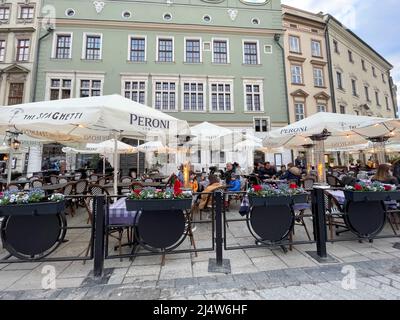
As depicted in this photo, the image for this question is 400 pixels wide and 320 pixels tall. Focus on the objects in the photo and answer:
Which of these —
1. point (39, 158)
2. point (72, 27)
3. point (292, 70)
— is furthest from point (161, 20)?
point (39, 158)

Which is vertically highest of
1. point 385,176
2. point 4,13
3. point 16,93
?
point 4,13

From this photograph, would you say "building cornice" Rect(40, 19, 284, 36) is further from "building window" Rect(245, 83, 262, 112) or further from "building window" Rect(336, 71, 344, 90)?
"building window" Rect(336, 71, 344, 90)

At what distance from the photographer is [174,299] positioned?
2.48 metres

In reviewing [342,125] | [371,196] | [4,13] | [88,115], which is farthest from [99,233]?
[4,13]

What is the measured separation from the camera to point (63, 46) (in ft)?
58.3

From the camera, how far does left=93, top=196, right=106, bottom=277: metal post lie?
300cm

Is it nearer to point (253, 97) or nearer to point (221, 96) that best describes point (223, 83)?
point (221, 96)

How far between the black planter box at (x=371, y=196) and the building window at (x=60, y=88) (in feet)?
65.9

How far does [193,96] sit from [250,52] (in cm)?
703

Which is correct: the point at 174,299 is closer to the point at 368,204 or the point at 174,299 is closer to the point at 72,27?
the point at 368,204

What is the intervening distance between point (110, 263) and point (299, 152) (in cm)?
1959

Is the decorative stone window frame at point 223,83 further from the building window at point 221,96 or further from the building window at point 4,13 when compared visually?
the building window at point 4,13

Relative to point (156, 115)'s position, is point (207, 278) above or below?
below
